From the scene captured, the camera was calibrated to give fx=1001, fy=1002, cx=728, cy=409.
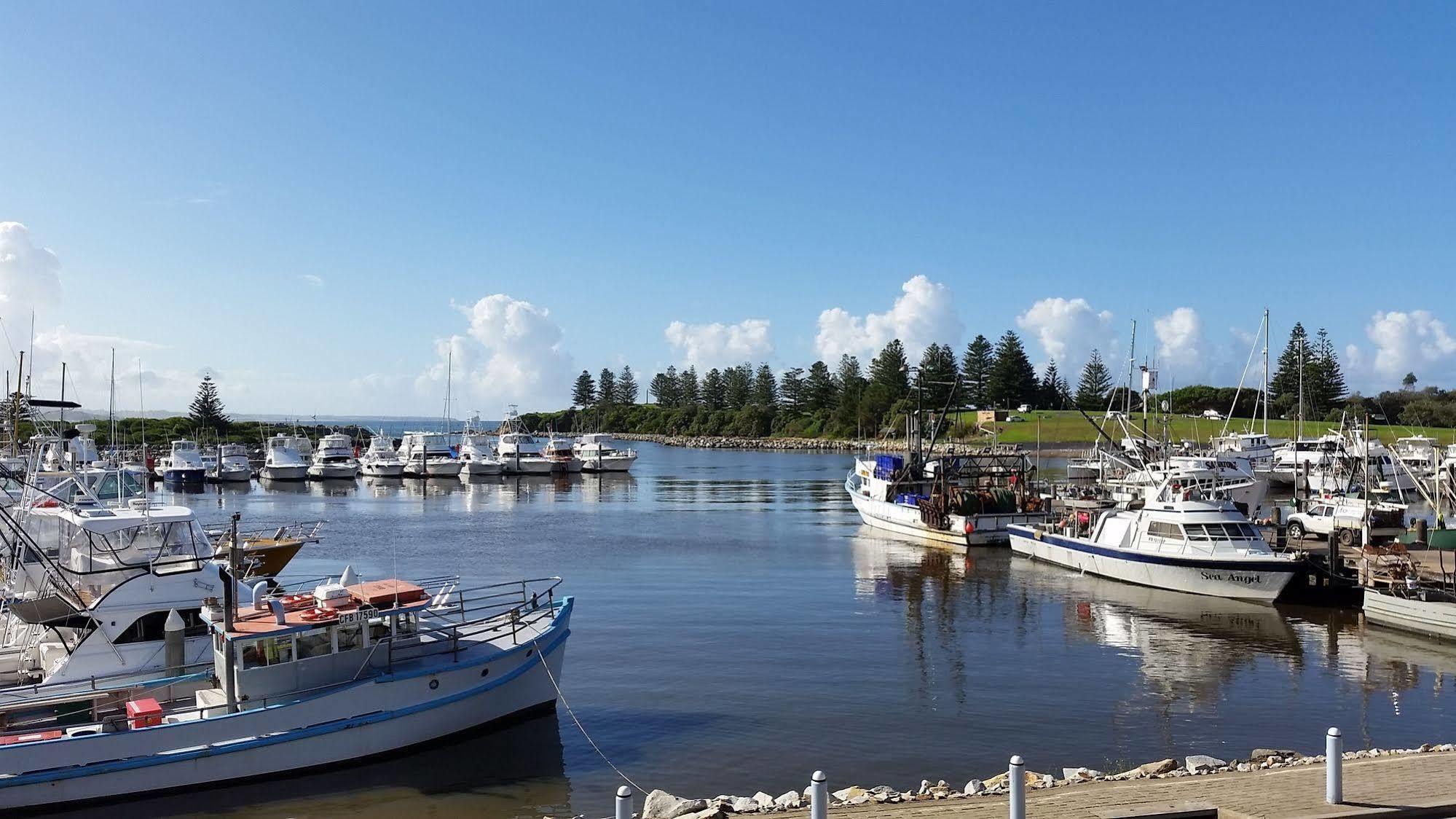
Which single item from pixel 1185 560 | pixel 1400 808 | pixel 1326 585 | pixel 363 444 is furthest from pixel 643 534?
pixel 363 444

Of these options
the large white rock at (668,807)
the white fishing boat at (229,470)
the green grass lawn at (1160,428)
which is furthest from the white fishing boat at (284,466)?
the large white rock at (668,807)

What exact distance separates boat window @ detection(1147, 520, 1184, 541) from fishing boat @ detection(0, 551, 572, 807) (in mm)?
26456

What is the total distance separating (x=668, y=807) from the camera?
52.5 ft

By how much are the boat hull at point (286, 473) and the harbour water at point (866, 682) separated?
2414 inches

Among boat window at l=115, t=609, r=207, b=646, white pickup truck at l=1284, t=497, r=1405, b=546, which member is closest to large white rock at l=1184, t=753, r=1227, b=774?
boat window at l=115, t=609, r=207, b=646

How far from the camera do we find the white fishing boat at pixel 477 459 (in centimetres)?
11375

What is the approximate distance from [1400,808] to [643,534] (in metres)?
48.9

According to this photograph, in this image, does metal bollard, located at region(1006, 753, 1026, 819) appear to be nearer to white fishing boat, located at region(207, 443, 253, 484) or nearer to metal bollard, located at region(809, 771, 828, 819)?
metal bollard, located at region(809, 771, 828, 819)

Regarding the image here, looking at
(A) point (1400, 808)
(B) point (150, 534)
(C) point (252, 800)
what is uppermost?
(B) point (150, 534)

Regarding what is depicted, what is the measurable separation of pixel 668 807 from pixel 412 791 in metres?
5.29

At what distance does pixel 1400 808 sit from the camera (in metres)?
12.1

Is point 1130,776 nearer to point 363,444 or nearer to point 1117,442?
point 1117,442

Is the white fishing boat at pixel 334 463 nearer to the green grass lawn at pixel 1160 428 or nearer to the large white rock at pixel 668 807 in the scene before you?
the green grass lawn at pixel 1160 428

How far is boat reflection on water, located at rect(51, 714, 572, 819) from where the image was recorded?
17344 millimetres
